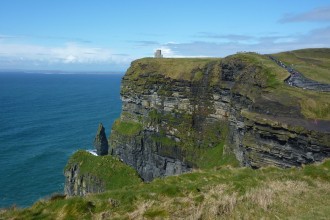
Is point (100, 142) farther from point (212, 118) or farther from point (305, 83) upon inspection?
point (305, 83)

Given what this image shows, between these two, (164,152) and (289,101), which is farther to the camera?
(164,152)

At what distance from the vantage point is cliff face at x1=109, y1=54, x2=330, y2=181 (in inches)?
1245

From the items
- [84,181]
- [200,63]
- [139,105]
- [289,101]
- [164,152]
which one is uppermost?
[200,63]

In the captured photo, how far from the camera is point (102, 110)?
142625mm

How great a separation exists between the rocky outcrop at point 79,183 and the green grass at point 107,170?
59 cm

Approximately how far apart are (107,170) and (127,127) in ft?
43.5

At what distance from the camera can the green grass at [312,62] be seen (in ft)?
149

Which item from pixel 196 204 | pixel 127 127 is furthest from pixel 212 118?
pixel 196 204

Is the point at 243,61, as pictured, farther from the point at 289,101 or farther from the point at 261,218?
the point at 261,218

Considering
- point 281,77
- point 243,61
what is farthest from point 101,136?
point 281,77

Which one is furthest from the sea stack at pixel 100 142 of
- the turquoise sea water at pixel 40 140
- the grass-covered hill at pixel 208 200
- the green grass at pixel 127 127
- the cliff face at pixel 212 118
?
the grass-covered hill at pixel 208 200

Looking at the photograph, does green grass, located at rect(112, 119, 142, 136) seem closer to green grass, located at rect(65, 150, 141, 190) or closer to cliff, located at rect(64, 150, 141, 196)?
green grass, located at rect(65, 150, 141, 190)

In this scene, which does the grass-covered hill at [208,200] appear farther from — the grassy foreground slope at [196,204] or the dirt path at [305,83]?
the dirt path at [305,83]

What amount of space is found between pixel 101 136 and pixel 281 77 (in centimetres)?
4976
